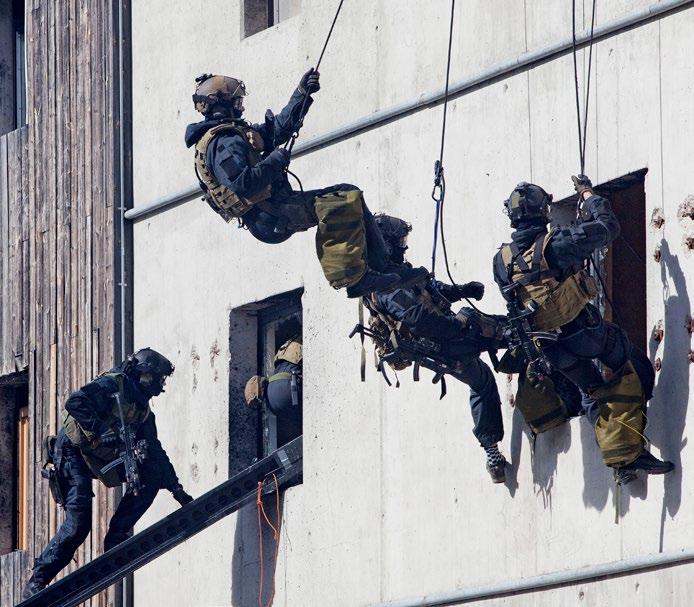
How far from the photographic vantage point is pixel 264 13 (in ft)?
58.3

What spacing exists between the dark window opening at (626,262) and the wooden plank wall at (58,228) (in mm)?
4991

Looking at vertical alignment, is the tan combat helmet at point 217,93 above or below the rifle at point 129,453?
above

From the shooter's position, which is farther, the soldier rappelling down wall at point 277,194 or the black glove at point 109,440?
the black glove at point 109,440

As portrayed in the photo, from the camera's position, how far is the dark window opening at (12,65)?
21.7 metres

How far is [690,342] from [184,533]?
14.7 ft

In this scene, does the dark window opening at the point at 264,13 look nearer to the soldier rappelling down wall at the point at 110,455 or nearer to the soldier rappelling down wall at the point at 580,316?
the soldier rappelling down wall at the point at 110,455

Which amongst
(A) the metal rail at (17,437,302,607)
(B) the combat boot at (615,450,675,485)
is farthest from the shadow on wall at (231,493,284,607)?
(B) the combat boot at (615,450,675,485)

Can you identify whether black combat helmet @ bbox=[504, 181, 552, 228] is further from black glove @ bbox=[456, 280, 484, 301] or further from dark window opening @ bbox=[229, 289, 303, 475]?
→ dark window opening @ bbox=[229, 289, 303, 475]

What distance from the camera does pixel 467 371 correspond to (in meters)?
14.5

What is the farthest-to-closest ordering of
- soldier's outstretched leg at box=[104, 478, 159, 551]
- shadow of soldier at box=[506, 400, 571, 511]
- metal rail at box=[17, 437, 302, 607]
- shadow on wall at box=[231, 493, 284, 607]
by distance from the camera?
soldier's outstretched leg at box=[104, 478, 159, 551], shadow on wall at box=[231, 493, 284, 607], metal rail at box=[17, 437, 302, 607], shadow of soldier at box=[506, 400, 571, 511]

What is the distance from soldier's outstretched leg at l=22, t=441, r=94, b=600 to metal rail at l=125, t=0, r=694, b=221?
235 cm

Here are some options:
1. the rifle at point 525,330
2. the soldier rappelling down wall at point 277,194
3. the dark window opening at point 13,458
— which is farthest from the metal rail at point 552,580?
the dark window opening at point 13,458

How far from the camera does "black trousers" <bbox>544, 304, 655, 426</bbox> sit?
13.7 m

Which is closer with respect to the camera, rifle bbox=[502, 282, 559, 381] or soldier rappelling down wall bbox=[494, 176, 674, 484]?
soldier rappelling down wall bbox=[494, 176, 674, 484]
